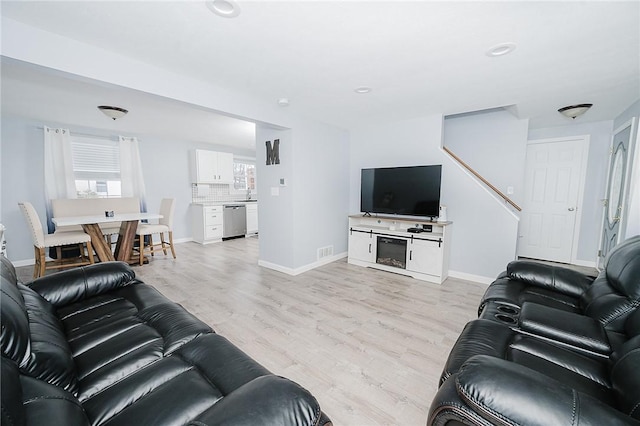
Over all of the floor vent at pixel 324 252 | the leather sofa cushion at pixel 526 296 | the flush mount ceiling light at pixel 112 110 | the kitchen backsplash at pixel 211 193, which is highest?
the flush mount ceiling light at pixel 112 110

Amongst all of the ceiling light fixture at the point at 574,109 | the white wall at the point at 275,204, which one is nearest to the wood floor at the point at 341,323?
the white wall at the point at 275,204

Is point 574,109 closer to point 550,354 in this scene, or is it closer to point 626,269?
point 626,269

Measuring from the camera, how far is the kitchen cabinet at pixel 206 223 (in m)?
5.95

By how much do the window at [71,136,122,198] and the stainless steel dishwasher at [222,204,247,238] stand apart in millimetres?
2125

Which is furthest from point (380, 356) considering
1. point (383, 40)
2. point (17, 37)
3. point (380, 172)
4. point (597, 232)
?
point (597, 232)

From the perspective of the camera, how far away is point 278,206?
396cm

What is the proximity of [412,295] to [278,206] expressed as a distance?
2223mm

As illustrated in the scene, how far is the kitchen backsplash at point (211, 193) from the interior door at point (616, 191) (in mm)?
7298

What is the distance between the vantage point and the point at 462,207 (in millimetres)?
3727

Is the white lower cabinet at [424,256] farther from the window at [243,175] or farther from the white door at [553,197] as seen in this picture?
the window at [243,175]

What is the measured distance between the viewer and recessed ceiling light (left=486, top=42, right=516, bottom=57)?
6.24ft

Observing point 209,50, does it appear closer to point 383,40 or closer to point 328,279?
point 383,40

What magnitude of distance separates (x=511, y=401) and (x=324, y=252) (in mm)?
3633

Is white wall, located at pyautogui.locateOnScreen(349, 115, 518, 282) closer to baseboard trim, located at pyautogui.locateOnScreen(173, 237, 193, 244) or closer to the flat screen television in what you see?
the flat screen television
